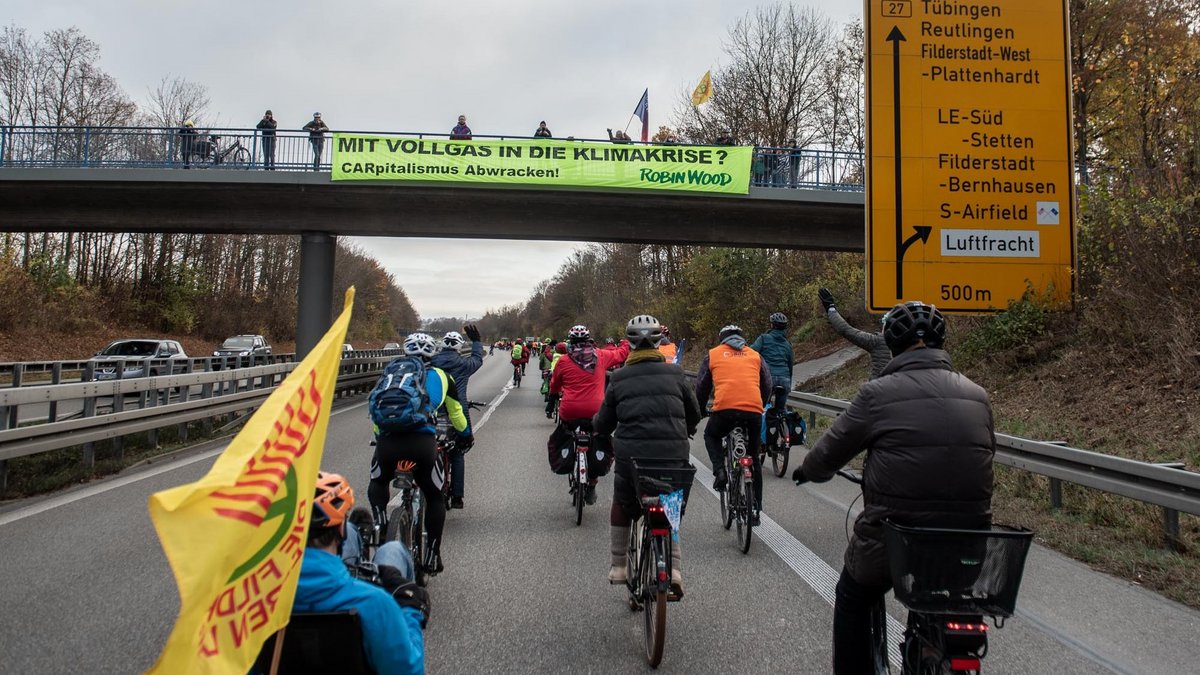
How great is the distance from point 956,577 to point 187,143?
24.3 m

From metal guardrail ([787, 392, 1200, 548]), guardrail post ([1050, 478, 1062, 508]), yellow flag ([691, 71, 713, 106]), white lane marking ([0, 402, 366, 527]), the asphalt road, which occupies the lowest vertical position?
the asphalt road

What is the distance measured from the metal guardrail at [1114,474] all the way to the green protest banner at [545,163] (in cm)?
1511

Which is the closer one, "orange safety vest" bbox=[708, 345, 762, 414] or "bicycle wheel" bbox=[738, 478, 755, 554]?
"bicycle wheel" bbox=[738, 478, 755, 554]

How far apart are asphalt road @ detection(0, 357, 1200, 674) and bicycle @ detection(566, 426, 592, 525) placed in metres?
0.22

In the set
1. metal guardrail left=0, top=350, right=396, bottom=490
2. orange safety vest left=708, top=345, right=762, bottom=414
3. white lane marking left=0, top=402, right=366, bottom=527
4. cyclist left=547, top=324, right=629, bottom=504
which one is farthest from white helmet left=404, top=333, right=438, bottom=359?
metal guardrail left=0, top=350, right=396, bottom=490

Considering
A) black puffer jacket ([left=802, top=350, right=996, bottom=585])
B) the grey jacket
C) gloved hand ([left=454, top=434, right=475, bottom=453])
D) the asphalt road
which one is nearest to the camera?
black puffer jacket ([left=802, top=350, right=996, bottom=585])

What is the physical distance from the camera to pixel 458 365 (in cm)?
866

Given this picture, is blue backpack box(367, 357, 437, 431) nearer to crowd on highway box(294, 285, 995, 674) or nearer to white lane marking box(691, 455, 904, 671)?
crowd on highway box(294, 285, 995, 674)

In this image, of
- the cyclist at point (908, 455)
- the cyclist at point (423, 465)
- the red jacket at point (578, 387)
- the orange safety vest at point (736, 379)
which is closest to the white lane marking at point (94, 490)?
the cyclist at point (423, 465)

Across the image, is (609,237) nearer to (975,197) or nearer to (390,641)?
(975,197)

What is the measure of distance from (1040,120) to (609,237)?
1540 cm

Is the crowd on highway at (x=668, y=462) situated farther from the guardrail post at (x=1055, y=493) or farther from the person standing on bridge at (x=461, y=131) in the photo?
the person standing on bridge at (x=461, y=131)

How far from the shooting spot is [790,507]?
8.52m

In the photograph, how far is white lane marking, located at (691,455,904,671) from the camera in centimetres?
455
